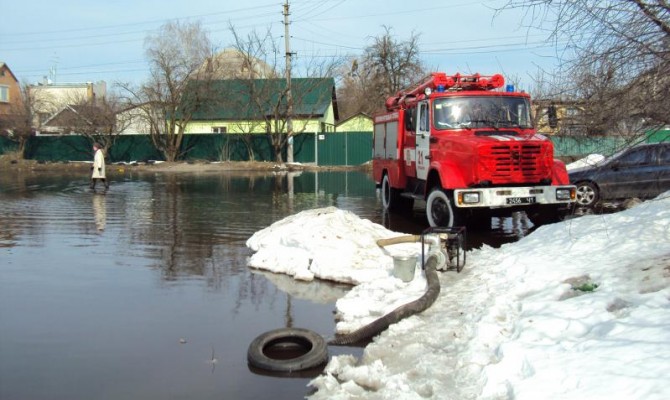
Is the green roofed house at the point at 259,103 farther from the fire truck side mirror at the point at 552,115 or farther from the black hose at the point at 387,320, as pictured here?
the black hose at the point at 387,320

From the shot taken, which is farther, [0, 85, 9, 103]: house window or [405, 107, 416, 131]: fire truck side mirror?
[0, 85, 9, 103]: house window

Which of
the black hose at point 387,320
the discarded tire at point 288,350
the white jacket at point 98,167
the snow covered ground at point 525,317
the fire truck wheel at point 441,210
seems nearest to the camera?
the snow covered ground at point 525,317

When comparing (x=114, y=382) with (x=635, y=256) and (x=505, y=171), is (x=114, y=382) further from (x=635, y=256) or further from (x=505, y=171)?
(x=505, y=171)

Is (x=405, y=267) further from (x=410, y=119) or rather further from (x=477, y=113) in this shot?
(x=410, y=119)

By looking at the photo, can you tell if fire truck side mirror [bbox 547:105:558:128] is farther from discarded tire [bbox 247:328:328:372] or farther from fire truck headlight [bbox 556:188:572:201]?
discarded tire [bbox 247:328:328:372]

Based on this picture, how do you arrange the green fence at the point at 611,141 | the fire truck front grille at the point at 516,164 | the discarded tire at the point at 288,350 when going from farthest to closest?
the fire truck front grille at the point at 516,164 < the green fence at the point at 611,141 < the discarded tire at the point at 288,350

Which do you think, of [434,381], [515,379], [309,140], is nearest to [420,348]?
[434,381]

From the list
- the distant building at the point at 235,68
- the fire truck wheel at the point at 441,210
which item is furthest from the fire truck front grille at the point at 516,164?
the distant building at the point at 235,68

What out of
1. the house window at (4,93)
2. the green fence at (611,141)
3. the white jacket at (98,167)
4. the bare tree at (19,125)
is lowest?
the white jacket at (98,167)

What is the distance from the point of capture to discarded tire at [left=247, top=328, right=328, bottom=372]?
496cm

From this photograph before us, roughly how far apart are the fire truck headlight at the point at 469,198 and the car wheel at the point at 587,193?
17.4 feet

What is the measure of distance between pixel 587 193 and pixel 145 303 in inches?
440

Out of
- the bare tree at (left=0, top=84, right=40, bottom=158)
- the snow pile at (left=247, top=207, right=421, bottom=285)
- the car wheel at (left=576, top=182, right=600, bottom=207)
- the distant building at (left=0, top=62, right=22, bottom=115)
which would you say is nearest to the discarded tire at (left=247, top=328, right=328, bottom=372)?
the snow pile at (left=247, top=207, right=421, bottom=285)

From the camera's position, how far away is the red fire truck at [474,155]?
1012 cm
